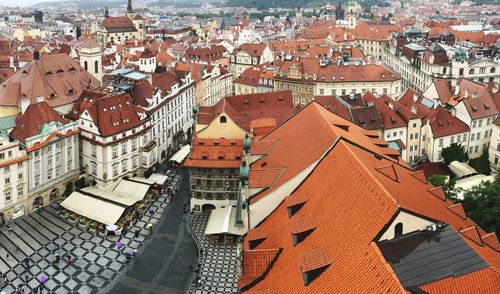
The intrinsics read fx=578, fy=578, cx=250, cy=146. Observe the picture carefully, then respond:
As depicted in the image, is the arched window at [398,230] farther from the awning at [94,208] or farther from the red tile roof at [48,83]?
the red tile roof at [48,83]

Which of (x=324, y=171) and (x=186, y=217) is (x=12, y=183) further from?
(x=324, y=171)

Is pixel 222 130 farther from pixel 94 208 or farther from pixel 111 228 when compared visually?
pixel 111 228

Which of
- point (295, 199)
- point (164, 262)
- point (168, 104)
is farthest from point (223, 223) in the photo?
point (168, 104)

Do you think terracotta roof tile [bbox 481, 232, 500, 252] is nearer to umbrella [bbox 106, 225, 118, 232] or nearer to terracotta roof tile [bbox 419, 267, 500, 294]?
terracotta roof tile [bbox 419, 267, 500, 294]

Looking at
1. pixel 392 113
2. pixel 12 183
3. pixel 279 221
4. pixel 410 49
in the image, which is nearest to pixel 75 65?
pixel 12 183

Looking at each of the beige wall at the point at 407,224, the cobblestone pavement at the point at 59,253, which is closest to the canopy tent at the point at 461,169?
the cobblestone pavement at the point at 59,253

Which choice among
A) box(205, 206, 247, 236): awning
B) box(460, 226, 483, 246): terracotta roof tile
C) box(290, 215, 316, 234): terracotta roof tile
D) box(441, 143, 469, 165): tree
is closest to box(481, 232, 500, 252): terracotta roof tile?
box(460, 226, 483, 246): terracotta roof tile
